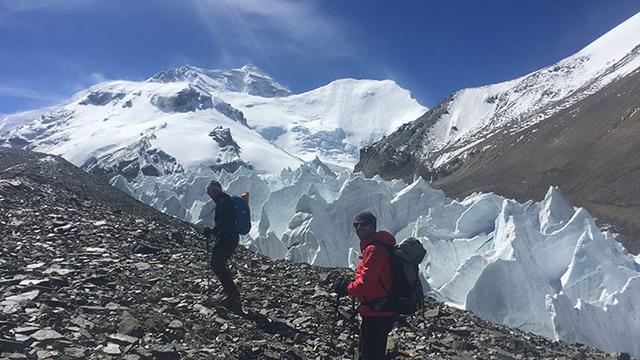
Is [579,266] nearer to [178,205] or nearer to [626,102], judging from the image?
[178,205]

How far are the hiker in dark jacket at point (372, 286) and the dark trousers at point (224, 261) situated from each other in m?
3.26

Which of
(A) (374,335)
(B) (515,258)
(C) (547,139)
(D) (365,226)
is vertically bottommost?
(A) (374,335)

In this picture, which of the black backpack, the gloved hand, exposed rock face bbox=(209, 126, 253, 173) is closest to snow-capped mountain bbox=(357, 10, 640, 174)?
exposed rock face bbox=(209, 126, 253, 173)

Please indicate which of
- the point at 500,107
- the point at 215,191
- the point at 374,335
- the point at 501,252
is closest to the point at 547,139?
the point at 500,107

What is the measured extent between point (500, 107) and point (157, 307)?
535ft

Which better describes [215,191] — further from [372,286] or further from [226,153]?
[226,153]

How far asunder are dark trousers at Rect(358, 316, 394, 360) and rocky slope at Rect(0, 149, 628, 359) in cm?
86

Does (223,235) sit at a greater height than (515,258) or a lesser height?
lesser

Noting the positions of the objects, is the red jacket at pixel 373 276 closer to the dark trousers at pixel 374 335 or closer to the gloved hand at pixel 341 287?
the dark trousers at pixel 374 335

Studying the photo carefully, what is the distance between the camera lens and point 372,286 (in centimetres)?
642

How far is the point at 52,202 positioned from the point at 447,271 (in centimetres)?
1819

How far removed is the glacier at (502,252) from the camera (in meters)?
18.9

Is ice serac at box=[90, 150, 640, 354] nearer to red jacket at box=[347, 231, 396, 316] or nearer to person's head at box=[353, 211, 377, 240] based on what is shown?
person's head at box=[353, 211, 377, 240]

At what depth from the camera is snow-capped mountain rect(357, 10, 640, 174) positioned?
135 m
